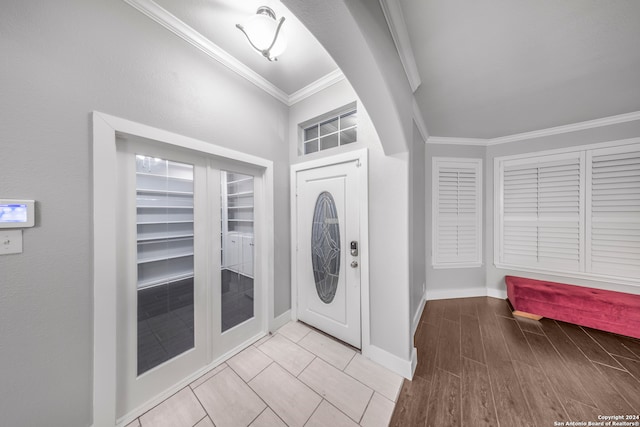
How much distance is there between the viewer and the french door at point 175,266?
4.50ft

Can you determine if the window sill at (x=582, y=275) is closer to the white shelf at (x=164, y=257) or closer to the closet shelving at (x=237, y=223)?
the closet shelving at (x=237, y=223)

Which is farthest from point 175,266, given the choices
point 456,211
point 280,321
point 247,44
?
point 456,211

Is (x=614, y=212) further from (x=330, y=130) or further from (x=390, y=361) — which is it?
(x=330, y=130)

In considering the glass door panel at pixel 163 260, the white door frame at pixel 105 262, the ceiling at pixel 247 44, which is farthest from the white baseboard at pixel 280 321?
the ceiling at pixel 247 44

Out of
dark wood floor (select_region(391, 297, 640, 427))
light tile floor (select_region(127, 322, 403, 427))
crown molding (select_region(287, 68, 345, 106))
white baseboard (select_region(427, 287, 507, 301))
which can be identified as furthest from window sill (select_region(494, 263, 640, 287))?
crown molding (select_region(287, 68, 345, 106))

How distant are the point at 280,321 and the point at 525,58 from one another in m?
3.43

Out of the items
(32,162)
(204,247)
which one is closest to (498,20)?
(204,247)

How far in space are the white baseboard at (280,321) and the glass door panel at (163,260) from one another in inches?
32.2

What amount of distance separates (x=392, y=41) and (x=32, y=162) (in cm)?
221

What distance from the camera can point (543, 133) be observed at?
9.26ft

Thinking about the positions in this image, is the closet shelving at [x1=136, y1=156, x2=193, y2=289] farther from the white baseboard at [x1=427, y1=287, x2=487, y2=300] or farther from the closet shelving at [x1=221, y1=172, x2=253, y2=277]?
the white baseboard at [x1=427, y1=287, x2=487, y2=300]

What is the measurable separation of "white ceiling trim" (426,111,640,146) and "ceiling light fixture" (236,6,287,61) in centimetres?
268

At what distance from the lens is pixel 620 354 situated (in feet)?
6.19

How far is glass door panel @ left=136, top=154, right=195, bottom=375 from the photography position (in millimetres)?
1457
